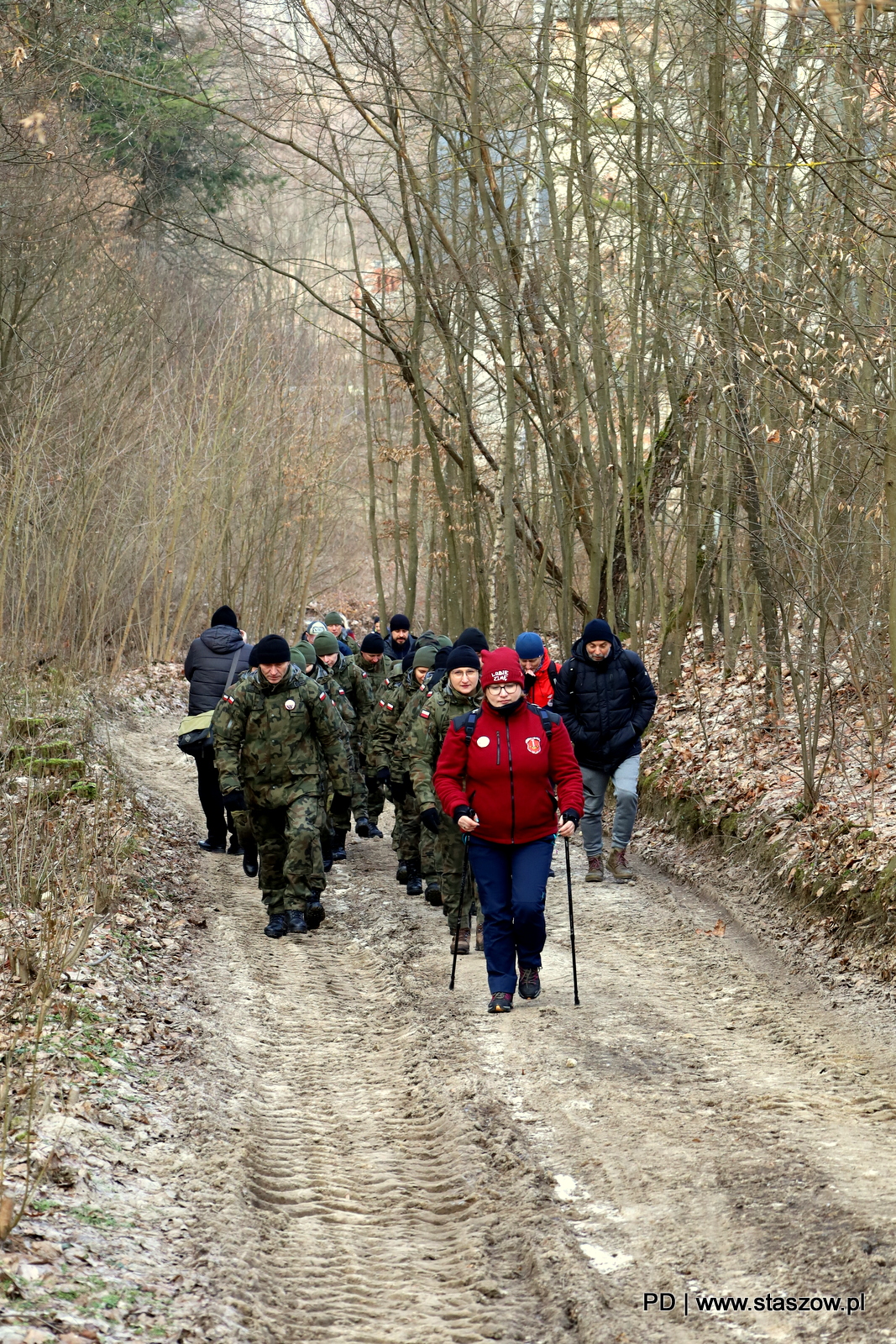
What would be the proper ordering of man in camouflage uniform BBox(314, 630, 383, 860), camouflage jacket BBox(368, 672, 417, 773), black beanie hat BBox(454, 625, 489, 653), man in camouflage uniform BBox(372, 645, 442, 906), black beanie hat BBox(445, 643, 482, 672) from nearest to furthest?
black beanie hat BBox(445, 643, 482, 672), black beanie hat BBox(454, 625, 489, 653), man in camouflage uniform BBox(372, 645, 442, 906), camouflage jacket BBox(368, 672, 417, 773), man in camouflage uniform BBox(314, 630, 383, 860)

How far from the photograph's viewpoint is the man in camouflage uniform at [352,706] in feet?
40.3

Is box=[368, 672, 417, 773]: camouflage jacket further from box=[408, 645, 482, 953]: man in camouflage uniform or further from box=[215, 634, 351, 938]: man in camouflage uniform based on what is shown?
box=[408, 645, 482, 953]: man in camouflage uniform

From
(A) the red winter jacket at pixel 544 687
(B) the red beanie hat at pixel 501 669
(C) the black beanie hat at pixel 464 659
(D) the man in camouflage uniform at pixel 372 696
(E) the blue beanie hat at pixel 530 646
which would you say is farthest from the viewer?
(D) the man in camouflage uniform at pixel 372 696

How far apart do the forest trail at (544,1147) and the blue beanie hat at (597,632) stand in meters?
3.04

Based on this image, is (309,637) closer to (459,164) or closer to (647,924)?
(647,924)

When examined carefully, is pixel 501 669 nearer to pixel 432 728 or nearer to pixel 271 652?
pixel 432 728

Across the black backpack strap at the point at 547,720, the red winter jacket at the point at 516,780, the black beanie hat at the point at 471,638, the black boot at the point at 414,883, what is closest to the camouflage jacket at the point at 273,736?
the black beanie hat at the point at 471,638

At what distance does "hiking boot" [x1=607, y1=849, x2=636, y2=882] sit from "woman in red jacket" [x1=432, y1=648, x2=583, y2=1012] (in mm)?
3860

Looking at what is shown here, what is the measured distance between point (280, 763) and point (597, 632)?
3.12 meters

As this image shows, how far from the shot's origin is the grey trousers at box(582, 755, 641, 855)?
1130cm

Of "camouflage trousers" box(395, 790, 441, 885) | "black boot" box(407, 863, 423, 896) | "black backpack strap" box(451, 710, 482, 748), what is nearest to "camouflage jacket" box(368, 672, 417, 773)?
"camouflage trousers" box(395, 790, 441, 885)

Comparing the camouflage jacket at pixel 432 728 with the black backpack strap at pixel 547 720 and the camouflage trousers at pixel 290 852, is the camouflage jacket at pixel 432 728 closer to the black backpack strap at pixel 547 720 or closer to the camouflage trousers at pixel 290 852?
the camouflage trousers at pixel 290 852

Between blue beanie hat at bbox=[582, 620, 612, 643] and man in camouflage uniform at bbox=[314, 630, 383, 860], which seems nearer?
blue beanie hat at bbox=[582, 620, 612, 643]

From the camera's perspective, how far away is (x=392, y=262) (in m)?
34.0
